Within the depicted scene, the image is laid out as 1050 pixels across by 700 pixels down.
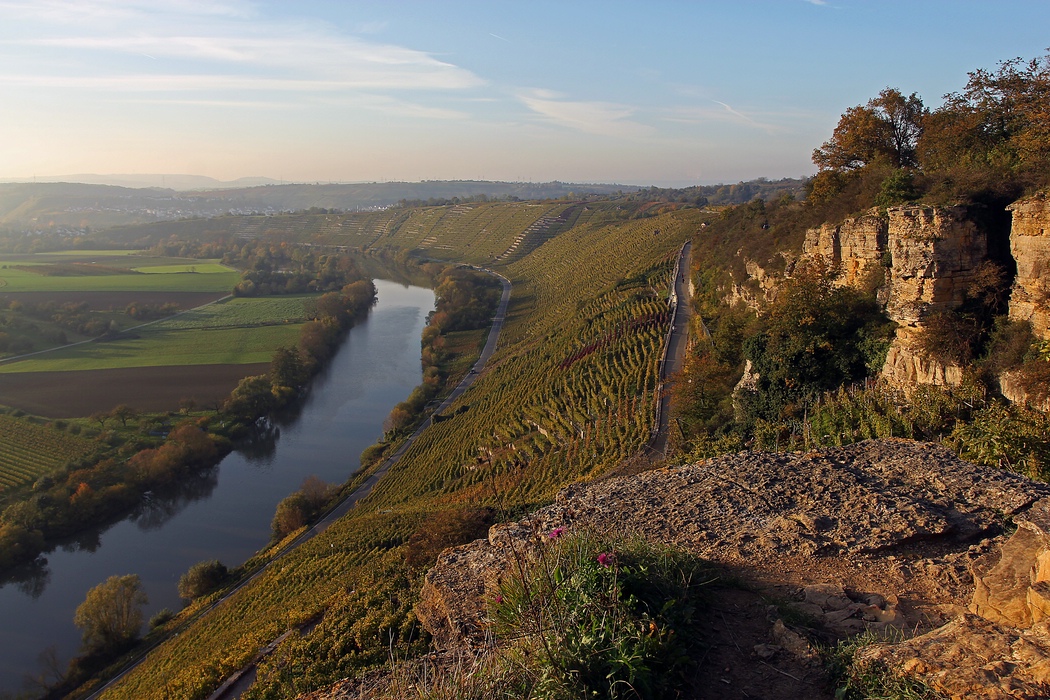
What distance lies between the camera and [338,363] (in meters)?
53.3

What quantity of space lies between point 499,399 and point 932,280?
2321 cm

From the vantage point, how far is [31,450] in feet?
114

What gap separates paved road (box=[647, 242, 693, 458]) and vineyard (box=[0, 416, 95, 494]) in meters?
30.1

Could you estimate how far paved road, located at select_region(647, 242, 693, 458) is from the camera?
68.8 ft

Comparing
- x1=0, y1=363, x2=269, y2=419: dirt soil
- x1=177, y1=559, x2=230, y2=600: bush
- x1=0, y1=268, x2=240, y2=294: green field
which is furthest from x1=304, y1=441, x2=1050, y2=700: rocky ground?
x1=0, y1=268, x2=240, y2=294: green field

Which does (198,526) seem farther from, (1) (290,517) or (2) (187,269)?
(2) (187,269)

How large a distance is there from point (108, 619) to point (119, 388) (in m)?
28.8

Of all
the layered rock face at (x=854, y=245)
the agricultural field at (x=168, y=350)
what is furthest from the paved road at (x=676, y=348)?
the agricultural field at (x=168, y=350)

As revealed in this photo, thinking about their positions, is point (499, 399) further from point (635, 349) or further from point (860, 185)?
point (860, 185)

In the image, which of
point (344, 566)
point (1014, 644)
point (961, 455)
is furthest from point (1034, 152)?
point (344, 566)

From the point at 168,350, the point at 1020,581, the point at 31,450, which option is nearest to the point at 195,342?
the point at 168,350

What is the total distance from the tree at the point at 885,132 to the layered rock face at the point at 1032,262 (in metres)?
9.39

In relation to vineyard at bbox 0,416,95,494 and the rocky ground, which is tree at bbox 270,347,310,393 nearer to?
vineyard at bbox 0,416,95,494

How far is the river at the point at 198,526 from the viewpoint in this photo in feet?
75.9
